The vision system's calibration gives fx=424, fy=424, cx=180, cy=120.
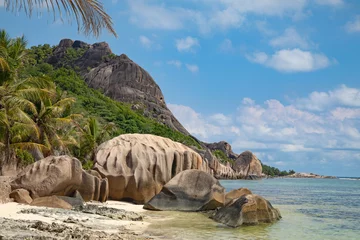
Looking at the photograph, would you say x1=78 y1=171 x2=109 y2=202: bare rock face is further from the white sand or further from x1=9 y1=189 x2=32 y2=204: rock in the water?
the white sand

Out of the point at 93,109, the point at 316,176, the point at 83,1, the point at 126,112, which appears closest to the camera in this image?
the point at 83,1

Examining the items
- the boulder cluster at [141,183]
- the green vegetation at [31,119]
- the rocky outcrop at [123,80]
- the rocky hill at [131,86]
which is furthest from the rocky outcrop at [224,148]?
the boulder cluster at [141,183]

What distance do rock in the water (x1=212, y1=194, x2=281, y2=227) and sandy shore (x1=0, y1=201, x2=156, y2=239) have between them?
8.67ft

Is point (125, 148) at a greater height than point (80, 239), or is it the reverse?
point (125, 148)

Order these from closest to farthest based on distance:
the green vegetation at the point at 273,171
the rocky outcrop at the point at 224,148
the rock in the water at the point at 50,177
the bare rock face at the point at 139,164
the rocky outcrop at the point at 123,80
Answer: the rock in the water at the point at 50,177
the bare rock face at the point at 139,164
the rocky outcrop at the point at 123,80
the rocky outcrop at the point at 224,148
the green vegetation at the point at 273,171

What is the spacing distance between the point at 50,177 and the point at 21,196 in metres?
1.32

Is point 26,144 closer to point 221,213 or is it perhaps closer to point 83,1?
point 221,213

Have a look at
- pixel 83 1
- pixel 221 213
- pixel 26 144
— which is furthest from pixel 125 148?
A: pixel 83 1

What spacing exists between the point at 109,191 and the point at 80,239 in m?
10.3

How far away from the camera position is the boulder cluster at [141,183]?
14586 millimetres

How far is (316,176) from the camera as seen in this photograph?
15962cm

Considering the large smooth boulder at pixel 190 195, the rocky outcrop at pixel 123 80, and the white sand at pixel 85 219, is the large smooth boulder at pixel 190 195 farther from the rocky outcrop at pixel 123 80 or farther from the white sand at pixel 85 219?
the rocky outcrop at pixel 123 80

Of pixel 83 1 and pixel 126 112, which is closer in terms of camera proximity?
pixel 83 1

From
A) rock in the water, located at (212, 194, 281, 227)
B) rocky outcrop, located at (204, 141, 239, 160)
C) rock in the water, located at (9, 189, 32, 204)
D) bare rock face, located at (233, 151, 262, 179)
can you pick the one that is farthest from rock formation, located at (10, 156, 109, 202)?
rocky outcrop, located at (204, 141, 239, 160)
